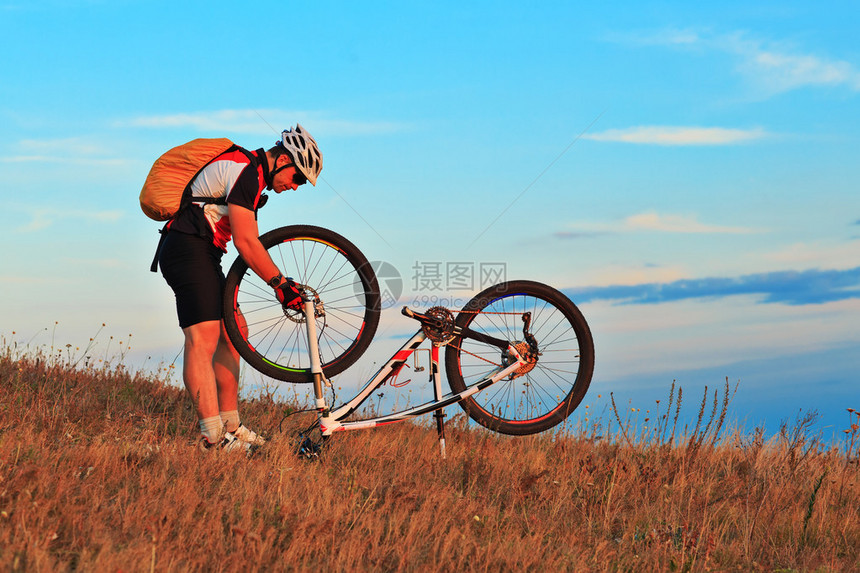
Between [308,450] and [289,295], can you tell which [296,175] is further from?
[308,450]

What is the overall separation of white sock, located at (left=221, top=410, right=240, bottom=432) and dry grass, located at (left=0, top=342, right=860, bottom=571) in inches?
16.7

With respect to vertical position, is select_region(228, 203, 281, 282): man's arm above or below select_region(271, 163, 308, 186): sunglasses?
below

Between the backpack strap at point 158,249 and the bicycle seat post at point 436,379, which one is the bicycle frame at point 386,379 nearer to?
the bicycle seat post at point 436,379

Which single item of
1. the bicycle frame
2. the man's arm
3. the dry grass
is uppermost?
the man's arm

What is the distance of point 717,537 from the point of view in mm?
5383

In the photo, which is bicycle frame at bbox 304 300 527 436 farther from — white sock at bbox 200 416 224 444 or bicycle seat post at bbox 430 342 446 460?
white sock at bbox 200 416 224 444

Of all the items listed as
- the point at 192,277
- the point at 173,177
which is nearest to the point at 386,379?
the point at 192,277

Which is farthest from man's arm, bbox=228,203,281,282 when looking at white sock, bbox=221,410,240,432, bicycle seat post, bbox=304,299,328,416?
white sock, bbox=221,410,240,432

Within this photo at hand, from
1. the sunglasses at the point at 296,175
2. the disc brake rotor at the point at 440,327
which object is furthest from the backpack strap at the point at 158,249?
the disc brake rotor at the point at 440,327

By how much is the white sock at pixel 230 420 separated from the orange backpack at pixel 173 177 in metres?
1.98

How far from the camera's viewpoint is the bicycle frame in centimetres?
615

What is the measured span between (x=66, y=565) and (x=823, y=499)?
5792 millimetres

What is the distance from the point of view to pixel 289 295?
5.96 meters

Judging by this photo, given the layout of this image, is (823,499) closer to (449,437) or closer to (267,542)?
(449,437)
